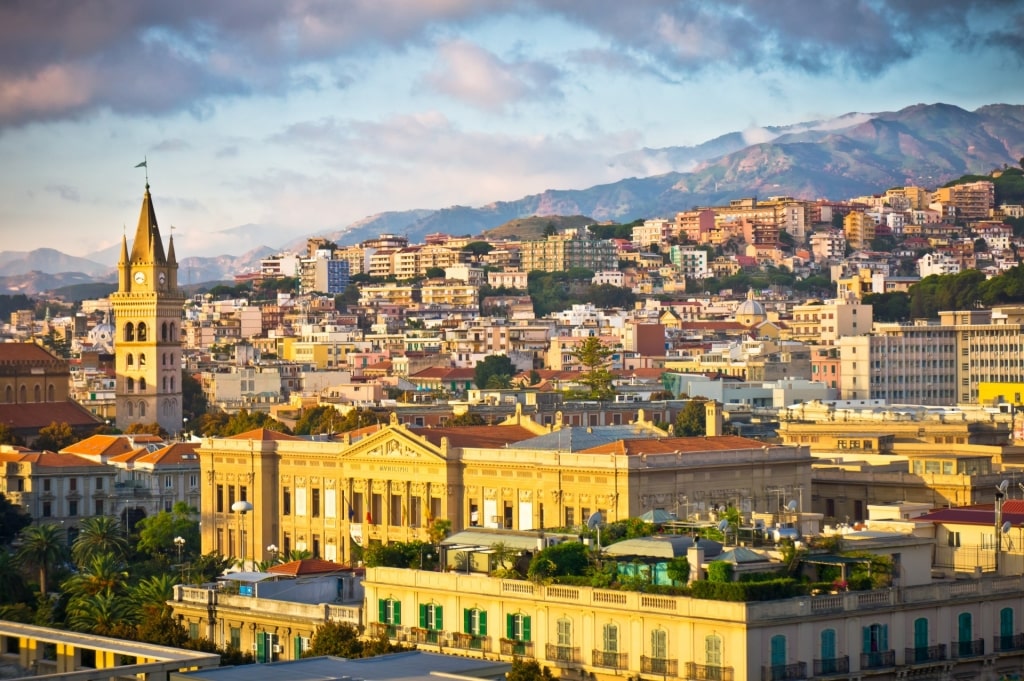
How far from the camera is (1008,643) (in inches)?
1881

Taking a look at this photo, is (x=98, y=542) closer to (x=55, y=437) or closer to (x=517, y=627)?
(x=517, y=627)

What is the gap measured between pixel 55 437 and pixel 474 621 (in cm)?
8716

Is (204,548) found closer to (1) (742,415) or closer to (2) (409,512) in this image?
(2) (409,512)

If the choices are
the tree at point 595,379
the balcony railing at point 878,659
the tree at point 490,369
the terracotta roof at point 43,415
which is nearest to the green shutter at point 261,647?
the balcony railing at point 878,659

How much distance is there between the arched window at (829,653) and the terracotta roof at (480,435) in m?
36.4

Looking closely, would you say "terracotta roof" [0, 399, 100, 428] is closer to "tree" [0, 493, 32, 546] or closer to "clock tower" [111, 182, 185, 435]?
"clock tower" [111, 182, 185, 435]

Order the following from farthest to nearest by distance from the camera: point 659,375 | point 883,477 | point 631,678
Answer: point 659,375 < point 883,477 < point 631,678

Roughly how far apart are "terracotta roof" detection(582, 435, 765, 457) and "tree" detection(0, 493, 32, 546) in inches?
1039

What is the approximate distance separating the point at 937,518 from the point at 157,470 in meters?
58.2

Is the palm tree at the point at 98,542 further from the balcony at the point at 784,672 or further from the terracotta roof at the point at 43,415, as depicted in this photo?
the terracotta roof at the point at 43,415

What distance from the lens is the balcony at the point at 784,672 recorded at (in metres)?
43.3

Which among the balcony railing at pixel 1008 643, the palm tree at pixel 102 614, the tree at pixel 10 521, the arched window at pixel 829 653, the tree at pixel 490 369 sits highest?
the tree at pixel 490 369

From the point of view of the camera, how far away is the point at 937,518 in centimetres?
5512

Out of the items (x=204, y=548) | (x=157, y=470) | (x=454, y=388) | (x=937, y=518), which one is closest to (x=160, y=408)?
(x=454, y=388)
